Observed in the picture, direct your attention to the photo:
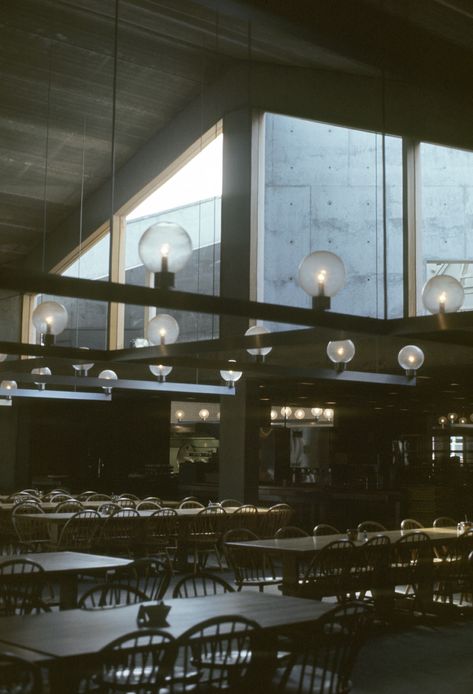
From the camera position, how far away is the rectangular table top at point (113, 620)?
11.0 ft

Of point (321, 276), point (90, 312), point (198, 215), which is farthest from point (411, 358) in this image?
point (90, 312)

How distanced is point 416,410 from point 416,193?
776 centimetres

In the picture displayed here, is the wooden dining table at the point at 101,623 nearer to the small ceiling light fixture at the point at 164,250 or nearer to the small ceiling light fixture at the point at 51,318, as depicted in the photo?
the small ceiling light fixture at the point at 164,250

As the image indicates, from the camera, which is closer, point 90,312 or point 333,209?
point 333,209

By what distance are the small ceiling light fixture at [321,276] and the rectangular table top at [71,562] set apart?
222 centimetres

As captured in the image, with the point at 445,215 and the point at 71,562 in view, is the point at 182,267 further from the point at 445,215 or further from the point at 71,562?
the point at 445,215

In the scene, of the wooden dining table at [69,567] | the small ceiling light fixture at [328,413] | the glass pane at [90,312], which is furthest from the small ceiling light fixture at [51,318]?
the small ceiling light fixture at [328,413]

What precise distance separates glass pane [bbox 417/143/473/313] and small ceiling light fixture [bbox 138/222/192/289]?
7.79 metres

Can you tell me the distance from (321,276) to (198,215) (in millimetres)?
8853

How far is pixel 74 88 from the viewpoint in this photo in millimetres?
11266

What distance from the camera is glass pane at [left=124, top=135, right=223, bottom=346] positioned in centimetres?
Result: 1259

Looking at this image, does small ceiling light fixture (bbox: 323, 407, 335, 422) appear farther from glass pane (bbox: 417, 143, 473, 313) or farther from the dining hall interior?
glass pane (bbox: 417, 143, 473, 313)

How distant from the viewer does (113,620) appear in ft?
12.7

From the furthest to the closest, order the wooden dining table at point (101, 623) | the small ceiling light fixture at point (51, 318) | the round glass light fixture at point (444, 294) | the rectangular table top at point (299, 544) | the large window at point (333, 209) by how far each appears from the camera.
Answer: the large window at point (333, 209) < the rectangular table top at point (299, 544) < the small ceiling light fixture at point (51, 318) < the round glass light fixture at point (444, 294) < the wooden dining table at point (101, 623)
